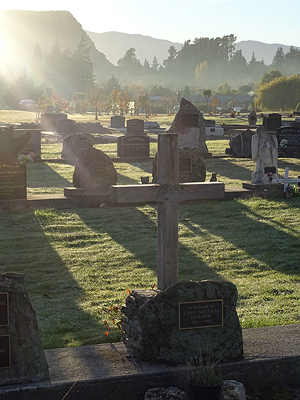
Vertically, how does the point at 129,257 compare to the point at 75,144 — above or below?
below

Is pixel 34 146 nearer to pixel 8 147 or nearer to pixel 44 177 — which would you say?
pixel 44 177

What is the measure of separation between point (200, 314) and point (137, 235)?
672cm

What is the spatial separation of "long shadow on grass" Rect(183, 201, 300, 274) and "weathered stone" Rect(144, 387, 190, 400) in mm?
5058

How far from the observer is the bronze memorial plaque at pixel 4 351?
520 centimetres

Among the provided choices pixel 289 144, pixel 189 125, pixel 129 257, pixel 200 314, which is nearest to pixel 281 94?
pixel 289 144

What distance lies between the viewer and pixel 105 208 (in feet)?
48.6

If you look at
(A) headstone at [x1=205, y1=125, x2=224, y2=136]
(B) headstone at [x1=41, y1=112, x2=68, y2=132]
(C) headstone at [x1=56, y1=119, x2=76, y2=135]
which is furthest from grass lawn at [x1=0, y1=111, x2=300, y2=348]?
(B) headstone at [x1=41, y1=112, x2=68, y2=132]

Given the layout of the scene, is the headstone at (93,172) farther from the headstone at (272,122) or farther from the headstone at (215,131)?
the headstone at (215,131)

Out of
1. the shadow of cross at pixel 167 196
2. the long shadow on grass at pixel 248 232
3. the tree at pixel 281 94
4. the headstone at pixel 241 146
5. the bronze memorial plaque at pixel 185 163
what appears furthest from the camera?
the tree at pixel 281 94

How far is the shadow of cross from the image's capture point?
22.4ft

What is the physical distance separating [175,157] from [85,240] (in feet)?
17.8

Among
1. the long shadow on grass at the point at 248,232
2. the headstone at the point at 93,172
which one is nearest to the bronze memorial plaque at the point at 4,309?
the long shadow on grass at the point at 248,232

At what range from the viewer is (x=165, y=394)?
17.1ft

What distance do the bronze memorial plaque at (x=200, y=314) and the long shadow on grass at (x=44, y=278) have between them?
1.68m
